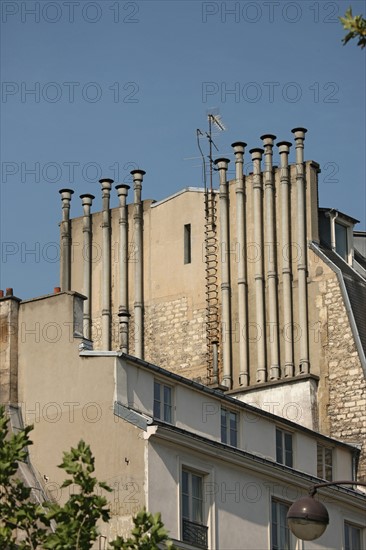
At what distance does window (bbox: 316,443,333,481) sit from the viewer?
1361 inches

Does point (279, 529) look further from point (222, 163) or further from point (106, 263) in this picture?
point (106, 263)

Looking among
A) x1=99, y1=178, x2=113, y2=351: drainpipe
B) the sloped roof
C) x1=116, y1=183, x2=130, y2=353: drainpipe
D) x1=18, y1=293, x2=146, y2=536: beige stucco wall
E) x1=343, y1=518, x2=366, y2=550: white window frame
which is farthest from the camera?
x1=116, y1=183, x2=130, y2=353: drainpipe

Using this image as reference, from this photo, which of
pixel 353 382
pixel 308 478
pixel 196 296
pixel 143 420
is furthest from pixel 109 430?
pixel 196 296

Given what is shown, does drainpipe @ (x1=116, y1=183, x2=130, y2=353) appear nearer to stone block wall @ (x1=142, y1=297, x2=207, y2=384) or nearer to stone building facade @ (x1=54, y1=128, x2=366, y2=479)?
stone building facade @ (x1=54, y1=128, x2=366, y2=479)

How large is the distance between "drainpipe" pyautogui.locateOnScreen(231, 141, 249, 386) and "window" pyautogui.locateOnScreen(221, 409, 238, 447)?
27.8ft

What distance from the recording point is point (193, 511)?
29.5m

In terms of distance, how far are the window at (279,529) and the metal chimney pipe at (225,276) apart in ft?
29.9

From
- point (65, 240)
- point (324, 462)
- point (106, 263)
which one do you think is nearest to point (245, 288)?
point (106, 263)

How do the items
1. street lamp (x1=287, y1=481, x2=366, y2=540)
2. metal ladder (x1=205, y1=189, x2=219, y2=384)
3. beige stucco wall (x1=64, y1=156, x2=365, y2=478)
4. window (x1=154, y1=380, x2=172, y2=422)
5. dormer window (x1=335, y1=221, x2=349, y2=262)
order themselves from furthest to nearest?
1. dormer window (x1=335, y1=221, x2=349, y2=262)
2. metal ladder (x1=205, y1=189, x2=219, y2=384)
3. beige stucco wall (x1=64, y1=156, x2=365, y2=478)
4. window (x1=154, y1=380, x2=172, y2=422)
5. street lamp (x1=287, y1=481, x2=366, y2=540)

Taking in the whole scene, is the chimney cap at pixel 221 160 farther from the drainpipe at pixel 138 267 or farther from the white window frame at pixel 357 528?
the white window frame at pixel 357 528

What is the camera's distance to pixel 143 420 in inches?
1139

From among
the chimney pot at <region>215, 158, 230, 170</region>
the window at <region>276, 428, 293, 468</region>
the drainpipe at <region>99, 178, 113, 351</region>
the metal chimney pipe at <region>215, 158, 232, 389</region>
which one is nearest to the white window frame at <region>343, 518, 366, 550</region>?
the window at <region>276, 428, 293, 468</region>

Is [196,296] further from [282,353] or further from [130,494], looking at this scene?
[130,494]

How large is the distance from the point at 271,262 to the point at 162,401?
11330mm
